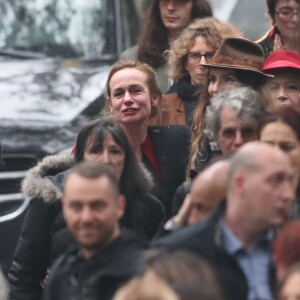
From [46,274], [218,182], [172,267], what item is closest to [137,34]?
[46,274]

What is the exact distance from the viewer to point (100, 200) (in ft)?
22.1

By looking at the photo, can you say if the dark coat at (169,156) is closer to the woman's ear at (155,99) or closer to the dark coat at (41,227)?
the woman's ear at (155,99)

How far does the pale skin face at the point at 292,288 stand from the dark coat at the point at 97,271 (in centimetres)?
72

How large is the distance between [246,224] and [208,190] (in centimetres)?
38

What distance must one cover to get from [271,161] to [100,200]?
31.6 inches

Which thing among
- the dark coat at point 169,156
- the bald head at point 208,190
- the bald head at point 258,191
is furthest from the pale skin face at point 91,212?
the dark coat at point 169,156

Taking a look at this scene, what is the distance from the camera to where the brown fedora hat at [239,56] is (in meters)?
8.95

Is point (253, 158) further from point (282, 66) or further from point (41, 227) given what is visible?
point (282, 66)

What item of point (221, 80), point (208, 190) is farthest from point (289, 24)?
point (208, 190)

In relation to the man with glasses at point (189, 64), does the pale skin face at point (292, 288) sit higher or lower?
higher

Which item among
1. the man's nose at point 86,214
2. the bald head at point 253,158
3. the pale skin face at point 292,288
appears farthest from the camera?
the man's nose at point 86,214

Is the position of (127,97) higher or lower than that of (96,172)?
lower

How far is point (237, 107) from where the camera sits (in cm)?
811

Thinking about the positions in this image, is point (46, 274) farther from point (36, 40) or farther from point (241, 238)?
point (36, 40)
